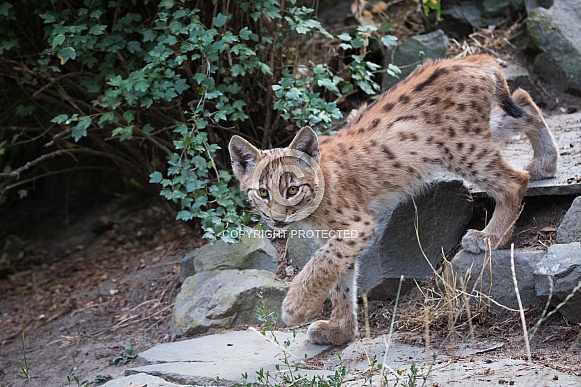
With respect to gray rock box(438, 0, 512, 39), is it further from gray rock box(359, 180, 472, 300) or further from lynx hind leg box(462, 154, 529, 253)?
lynx hind leg box(462, 154, 529, 253)

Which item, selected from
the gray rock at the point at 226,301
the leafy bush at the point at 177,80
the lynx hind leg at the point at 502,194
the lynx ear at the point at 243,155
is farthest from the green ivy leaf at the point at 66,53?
the lynx hind leg at the point at 502,194

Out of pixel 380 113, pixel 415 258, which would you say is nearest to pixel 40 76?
pixel 380 113

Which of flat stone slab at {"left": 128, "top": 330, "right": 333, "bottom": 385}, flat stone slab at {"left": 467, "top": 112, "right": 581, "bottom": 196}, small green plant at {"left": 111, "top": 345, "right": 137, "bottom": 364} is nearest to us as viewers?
flat stone slab at {"left": 128, "top": 330, "right": 333, "bottom": 385}

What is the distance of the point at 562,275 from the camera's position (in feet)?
15.5

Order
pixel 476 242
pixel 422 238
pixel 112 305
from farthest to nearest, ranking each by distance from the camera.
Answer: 1. pixel 112 305
2. pixel 422 238
3. pixel 476 242

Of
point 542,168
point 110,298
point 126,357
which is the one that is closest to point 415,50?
point 542,168

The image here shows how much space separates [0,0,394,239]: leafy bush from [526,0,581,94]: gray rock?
2.19m

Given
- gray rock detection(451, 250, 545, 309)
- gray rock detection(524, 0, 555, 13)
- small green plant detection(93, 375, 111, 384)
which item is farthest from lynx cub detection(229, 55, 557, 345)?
gray rock detection(524, 0, 555, 13)

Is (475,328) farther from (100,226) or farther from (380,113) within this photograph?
(100,226)

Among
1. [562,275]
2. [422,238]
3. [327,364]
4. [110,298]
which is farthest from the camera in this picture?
[110,298]

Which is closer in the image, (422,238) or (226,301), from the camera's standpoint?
(422,238)

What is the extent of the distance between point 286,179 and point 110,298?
3.39m

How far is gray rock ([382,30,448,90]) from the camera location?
823 cm

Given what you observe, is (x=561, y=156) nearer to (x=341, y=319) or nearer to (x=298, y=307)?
(x=341, y=319)
